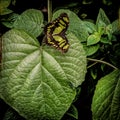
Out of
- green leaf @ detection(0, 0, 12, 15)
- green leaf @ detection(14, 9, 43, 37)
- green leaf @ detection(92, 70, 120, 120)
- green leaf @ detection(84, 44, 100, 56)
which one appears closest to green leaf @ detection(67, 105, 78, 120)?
green leaf @ detection(92, 70, 120, 120)

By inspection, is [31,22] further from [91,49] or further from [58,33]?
[91,49]

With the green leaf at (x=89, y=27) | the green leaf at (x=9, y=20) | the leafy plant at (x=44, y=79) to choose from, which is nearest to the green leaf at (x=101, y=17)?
the green leaf at (x=89, y=27)

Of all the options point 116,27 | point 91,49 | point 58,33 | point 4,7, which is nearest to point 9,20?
point 4,7

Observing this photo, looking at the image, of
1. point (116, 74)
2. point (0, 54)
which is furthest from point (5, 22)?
point (116, 74)

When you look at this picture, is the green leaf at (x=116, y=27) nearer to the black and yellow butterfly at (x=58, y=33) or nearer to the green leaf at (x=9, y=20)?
the black and yellow butterfly at (x=58, y=33)

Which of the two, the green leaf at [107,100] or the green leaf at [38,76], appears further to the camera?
the green leaf at [107,100]
